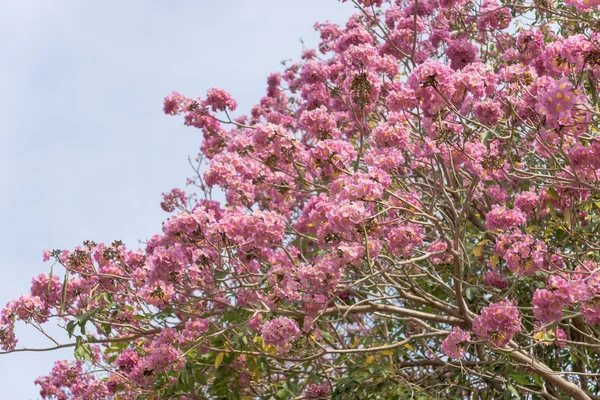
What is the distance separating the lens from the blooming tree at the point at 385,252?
4223 mm

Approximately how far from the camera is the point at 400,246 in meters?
4.75

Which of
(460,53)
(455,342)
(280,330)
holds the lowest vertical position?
(455,342)

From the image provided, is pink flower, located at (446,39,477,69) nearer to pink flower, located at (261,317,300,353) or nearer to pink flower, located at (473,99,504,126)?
pink flower, located at (473,99,504,126)

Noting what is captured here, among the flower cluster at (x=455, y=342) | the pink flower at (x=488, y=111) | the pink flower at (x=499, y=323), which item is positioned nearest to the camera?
the pink flower at (x=499, y=323)

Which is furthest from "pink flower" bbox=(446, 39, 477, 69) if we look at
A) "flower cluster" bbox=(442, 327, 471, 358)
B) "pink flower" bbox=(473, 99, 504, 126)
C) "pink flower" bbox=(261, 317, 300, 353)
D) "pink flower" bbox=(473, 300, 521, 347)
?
"pink flower" bbox=(261, 317, 300, 353)

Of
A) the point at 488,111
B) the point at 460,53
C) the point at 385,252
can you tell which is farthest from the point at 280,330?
the point at 460,53

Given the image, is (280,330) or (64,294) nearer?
(280,330)

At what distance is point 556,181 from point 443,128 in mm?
789

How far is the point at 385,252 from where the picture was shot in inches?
199

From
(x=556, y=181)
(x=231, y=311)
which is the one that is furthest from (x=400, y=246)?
(x=231, y=311)

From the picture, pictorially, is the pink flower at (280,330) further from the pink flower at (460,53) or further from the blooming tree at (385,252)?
the pink flower at (460,53)

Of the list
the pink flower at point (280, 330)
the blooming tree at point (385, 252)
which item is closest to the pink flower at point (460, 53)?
the blooming tree at point (385, 252)

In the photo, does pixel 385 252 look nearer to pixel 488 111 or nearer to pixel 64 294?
pixel 488 111

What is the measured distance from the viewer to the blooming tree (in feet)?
13.9
